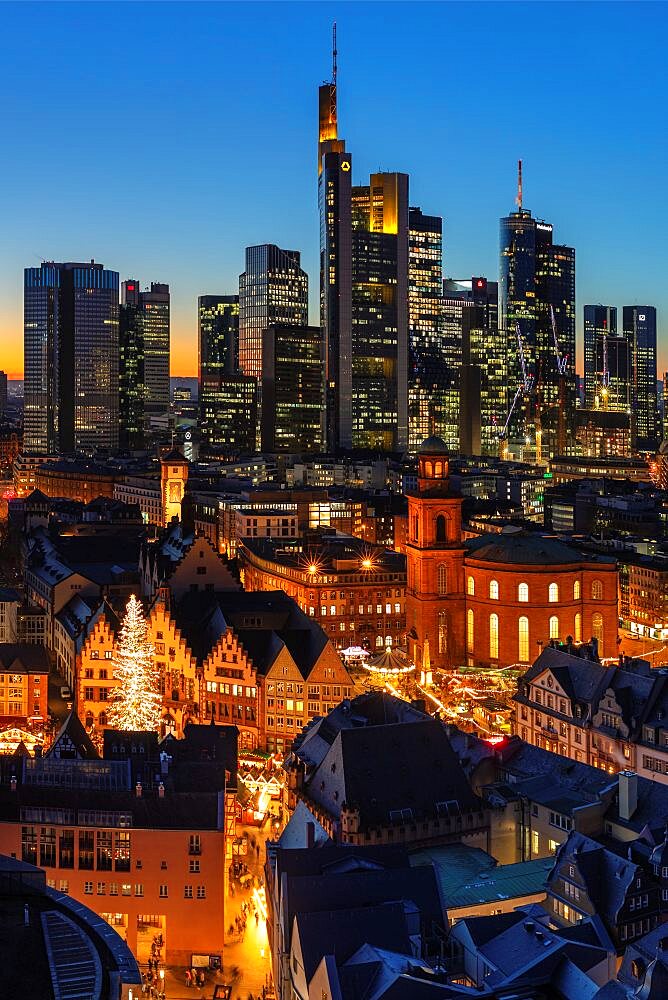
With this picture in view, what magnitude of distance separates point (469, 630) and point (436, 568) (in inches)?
248

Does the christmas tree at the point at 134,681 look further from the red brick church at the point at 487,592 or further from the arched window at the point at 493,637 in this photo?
the arched window at the point at 493,637

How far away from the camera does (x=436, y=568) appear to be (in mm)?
109312

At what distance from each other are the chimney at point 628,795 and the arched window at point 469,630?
188ft

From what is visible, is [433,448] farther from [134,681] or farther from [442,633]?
[134,681]

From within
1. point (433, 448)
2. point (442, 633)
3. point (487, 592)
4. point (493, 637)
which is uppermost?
point (433, 448)

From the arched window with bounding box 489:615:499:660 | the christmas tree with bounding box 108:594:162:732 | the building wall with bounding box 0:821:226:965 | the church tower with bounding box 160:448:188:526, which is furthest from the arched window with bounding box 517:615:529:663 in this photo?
the church tower with bounding box 160:448:188:526

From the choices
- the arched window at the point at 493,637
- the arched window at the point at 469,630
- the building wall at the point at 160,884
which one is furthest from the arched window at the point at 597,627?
the building wall at the point at 160,884

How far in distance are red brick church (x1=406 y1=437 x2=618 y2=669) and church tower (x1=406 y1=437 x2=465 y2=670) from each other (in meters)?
0.09

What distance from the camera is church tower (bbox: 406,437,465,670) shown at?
109 meters

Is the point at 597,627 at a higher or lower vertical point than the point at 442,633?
higher

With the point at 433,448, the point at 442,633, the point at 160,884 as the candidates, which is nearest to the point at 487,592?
the point at 442,633

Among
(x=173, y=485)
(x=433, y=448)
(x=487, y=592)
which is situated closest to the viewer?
(x=487, y=592)

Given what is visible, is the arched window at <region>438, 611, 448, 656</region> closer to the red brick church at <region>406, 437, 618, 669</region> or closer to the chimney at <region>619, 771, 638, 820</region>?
the red brick church at <region>406, 437, 618, 669</region>

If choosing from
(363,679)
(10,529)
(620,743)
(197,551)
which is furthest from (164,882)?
(10,529)
